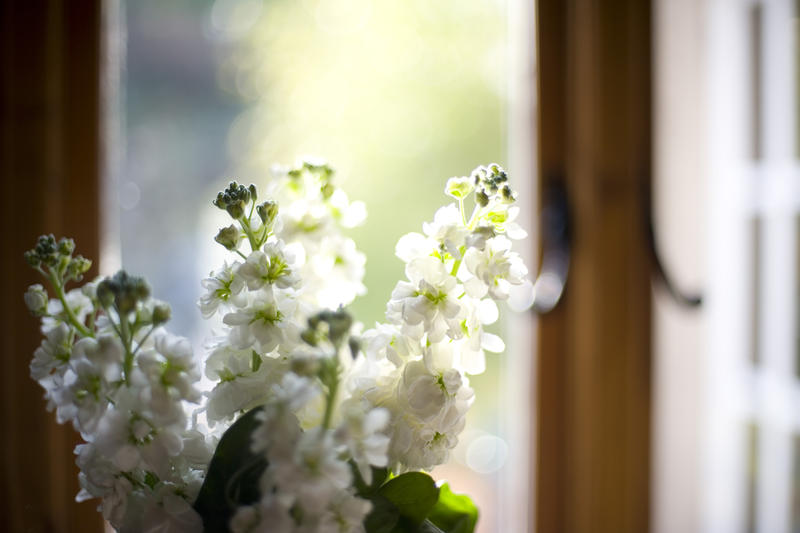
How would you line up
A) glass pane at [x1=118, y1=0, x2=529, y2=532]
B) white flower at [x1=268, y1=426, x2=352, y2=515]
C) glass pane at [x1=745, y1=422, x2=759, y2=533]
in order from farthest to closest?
1. glass pane at [x1=745, y1=422, x2=759, y2=533]
2. glass pane at [x1=118, y1=0, x2=529, y2=532]
3. white flower at [x1=268, y1=426, x2=352, y2=515]

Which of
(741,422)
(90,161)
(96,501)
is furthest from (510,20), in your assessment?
(96,501)

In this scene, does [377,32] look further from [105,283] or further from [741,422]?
[741,422]

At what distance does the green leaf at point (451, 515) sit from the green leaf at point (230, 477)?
0.54 feet

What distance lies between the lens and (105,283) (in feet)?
1.25

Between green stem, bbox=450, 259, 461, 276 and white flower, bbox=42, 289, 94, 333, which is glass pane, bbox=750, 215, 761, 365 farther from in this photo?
white flower, bbox=42, 289, 94, 333

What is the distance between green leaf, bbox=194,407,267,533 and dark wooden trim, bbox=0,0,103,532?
0.60m

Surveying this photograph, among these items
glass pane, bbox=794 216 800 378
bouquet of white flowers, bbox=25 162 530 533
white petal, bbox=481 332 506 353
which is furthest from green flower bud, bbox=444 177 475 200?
glass pane, bbox=794 216 800 378

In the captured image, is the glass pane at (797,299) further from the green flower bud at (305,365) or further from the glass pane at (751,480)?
the green flower bud at (305,365)

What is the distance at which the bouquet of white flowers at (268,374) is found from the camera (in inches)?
14.7

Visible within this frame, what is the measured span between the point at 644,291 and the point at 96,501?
3.26ft

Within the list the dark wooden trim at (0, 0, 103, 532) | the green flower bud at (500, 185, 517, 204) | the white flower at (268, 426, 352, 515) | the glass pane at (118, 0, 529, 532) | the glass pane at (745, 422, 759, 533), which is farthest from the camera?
the glass pane at (745, 422, 759, 533)

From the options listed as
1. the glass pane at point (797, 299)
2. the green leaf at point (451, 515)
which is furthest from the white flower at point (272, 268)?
the glass pane at point (797, 299)

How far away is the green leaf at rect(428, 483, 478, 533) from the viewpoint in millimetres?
494

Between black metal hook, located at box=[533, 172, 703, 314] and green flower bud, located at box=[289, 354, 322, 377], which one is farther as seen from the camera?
black metal hook, located at box=[533, 172, 703, 314]
